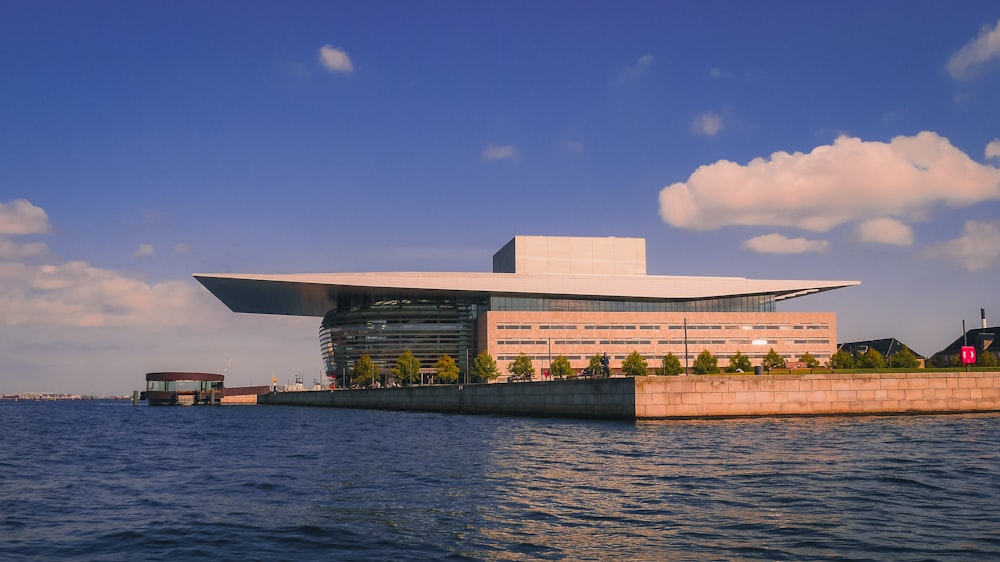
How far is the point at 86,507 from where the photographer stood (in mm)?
17578

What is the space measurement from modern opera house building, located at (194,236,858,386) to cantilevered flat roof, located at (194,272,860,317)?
0.15 m

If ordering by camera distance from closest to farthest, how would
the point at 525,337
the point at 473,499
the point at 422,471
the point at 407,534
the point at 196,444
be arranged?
the point at 407,534, the point at 473,499, the point at 422,471, the point at 196,444, the point at 525,337

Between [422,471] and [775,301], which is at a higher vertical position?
[775,301]

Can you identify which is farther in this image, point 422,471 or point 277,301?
point 277,301

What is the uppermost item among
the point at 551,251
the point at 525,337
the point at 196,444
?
the point at 551,251

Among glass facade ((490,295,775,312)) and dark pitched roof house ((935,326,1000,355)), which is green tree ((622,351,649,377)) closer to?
glass facade ((490,295,775,312))

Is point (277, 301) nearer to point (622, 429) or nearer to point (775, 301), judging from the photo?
point (775, 301)

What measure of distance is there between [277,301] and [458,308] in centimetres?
2873

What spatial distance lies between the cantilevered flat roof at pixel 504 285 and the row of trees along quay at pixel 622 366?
32.0 feet

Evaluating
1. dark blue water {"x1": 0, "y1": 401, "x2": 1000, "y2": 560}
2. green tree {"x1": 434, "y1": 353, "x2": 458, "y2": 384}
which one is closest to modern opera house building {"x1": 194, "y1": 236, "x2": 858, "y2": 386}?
green tree {"x1": 434, "y1": 353, "x2": 458, "y2": 384}

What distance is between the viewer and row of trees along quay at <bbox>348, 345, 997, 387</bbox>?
88812 millimetres

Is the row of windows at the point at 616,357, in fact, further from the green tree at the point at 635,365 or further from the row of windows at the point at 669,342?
the green tree at the point at 635,365

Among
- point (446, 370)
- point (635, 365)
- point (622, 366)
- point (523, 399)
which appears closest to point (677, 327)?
point (622, 366)

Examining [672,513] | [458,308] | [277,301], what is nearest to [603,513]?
[672,513]
